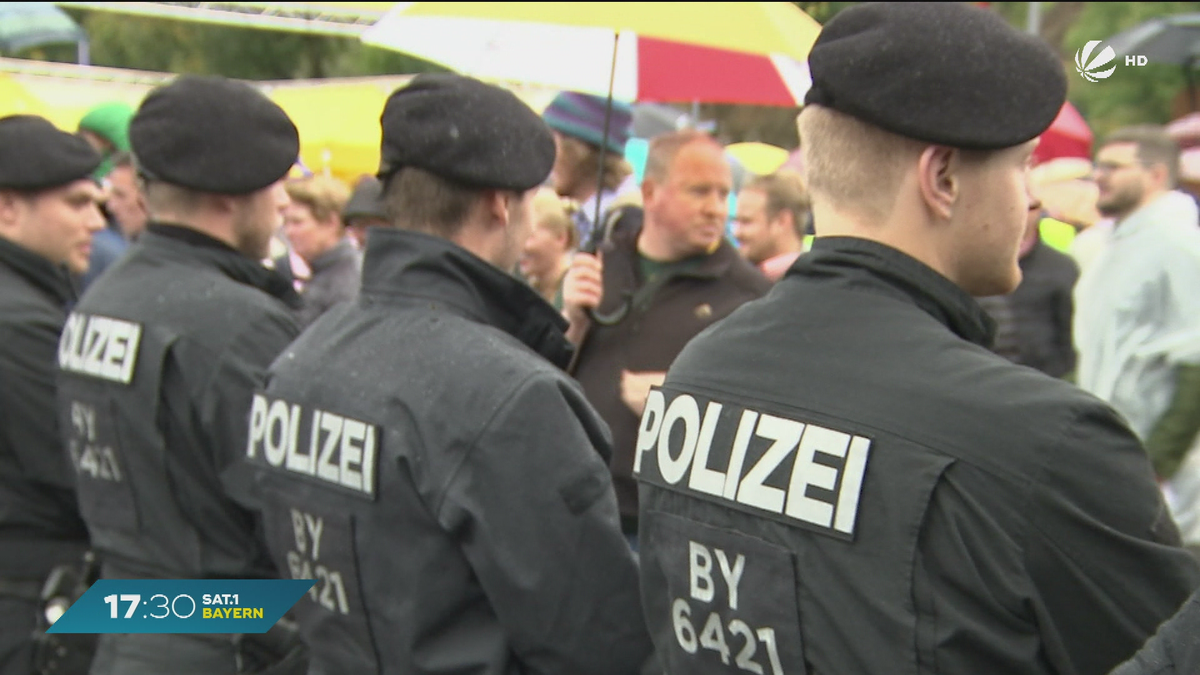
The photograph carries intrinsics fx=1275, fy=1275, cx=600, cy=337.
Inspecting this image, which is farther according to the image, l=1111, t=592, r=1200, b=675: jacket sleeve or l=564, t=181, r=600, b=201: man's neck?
l=564, t=181, r=600, b=201: man's neck

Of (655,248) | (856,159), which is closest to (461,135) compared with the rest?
(856,159)

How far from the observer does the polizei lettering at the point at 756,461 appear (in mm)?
1774

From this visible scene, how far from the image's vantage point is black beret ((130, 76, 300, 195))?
11.2 feet

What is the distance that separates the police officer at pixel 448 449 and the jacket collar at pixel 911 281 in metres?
0.74

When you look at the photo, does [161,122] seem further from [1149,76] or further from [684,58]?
[1149,76]

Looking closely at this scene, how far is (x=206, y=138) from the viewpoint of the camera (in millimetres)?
3414

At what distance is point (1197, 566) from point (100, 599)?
252 cm

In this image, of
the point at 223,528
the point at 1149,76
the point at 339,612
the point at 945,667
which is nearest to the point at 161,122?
the point at 223,528

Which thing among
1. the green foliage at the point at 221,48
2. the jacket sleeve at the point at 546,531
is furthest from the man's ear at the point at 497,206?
the green foliage at the point at 221,48

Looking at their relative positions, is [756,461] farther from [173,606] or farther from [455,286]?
[173,606]

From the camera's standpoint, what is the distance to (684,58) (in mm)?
4977

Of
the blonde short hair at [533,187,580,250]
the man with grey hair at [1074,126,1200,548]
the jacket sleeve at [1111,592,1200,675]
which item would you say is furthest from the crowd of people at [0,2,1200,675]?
the blonde short hair at [533,187,580,250]

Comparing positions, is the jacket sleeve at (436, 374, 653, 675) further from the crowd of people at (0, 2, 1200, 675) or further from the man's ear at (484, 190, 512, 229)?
the man's ear at (484, 190, 512, 229)

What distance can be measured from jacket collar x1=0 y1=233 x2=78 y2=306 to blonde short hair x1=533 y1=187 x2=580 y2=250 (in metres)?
2.25
